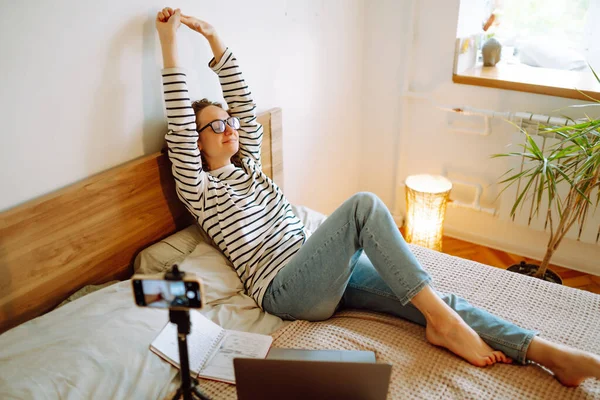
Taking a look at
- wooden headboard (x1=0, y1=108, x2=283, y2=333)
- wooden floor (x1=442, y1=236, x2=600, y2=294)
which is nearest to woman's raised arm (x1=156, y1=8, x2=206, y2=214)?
wooden headboard (x1=0, y1=108, x2=283, y2=333)

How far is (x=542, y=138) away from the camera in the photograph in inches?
87.8

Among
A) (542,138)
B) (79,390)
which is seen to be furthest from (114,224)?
(542,138)

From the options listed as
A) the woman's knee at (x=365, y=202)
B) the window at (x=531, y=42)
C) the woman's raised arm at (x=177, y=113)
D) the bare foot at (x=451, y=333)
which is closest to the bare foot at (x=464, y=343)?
the bare foot at (x=451, y=333)

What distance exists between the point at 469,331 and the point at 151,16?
1.24 metres

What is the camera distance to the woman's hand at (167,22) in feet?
4.86

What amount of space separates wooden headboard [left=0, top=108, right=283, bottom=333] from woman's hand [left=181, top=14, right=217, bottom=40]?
0.39 meters

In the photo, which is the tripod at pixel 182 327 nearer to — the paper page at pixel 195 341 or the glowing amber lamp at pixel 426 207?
the paper page at pixel 195 341

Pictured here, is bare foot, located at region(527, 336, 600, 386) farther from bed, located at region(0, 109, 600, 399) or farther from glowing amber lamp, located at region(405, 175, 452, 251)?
glowing amber lamp, located at region(405, 175, 452, 251)

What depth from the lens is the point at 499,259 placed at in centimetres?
255

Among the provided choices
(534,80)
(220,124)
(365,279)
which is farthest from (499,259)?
(220,124)

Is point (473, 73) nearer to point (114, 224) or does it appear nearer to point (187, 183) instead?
point (187, 183)

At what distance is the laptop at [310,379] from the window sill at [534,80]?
1.63m

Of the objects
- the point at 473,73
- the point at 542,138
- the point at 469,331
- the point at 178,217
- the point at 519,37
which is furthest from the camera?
the point at 519,37

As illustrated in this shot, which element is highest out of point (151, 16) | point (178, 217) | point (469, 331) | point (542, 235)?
point (151, 16)
